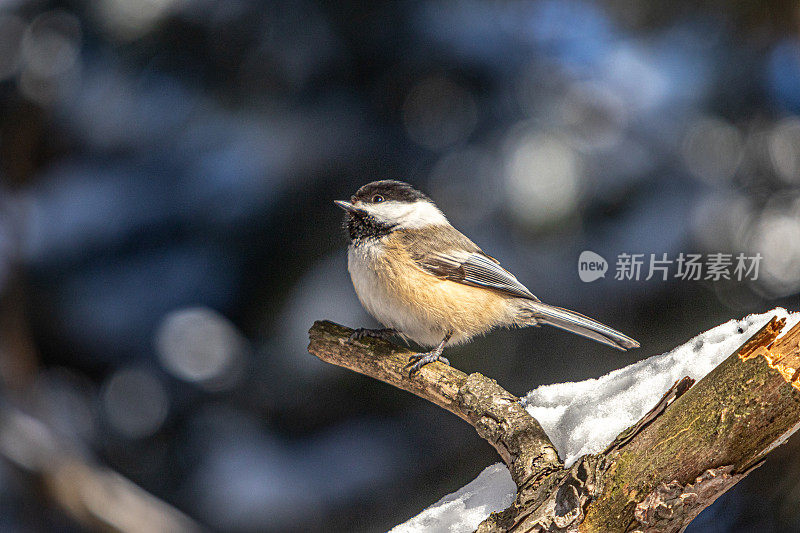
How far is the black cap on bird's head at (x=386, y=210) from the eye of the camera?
114cm

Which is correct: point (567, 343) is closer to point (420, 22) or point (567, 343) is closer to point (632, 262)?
point (632, 262)

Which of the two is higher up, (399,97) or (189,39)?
(189,39)

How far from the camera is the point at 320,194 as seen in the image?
1559 mm

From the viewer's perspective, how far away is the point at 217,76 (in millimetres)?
1615

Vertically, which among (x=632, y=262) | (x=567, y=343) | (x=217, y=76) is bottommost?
(x=567, y=343)

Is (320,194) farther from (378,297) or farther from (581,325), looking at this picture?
(581,325)

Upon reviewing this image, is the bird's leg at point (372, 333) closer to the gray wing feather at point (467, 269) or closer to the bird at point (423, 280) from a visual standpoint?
the bird at point (423, 280)

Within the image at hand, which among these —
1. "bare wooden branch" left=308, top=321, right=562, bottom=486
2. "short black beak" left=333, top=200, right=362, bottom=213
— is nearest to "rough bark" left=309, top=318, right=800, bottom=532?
"bare wooden branch" left=308, top=321, right=562, bottom=486

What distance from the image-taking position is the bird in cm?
117

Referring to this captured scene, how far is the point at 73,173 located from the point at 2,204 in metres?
0.26

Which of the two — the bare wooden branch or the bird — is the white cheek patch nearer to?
the bird

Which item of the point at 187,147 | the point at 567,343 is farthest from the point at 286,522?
the point at 187,147

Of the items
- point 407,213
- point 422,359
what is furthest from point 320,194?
point 422,359

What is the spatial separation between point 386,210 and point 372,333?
10.2 inches
